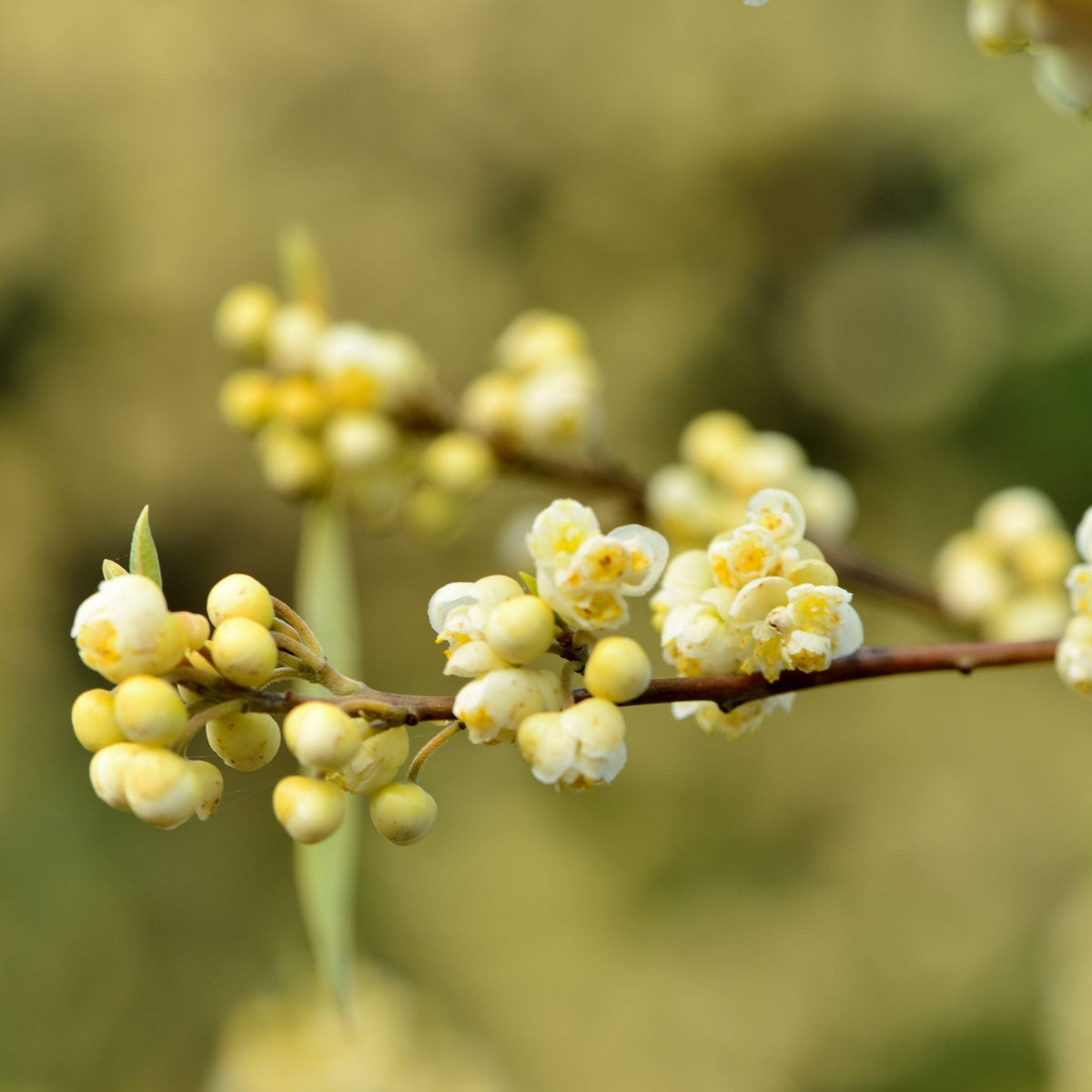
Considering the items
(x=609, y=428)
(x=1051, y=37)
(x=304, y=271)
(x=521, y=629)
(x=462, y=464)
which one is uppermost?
(x=609, y=428)

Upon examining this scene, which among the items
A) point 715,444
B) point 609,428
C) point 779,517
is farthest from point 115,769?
point 609,428

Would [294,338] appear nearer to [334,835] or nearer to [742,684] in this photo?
[334,835]

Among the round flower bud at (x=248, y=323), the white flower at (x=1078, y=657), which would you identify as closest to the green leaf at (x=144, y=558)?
the white flower at (x=1078, y=657)

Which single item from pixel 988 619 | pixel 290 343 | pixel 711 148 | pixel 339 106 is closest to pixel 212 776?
pixel 290 343

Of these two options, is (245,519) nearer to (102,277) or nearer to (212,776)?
(102,277)

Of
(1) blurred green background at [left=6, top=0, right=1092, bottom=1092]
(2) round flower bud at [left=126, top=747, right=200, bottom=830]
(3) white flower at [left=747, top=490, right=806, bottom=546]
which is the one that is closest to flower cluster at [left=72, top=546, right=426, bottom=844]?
(2) round flower bud at [left=126, top=747, right=200, bottom=830]

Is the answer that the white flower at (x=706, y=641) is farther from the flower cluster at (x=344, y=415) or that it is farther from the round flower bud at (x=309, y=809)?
the flower cluster at (x=344, y=415)

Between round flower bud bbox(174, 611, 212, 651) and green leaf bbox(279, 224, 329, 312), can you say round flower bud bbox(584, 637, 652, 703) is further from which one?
green leaf bbox(279, 224, 329, 312)
